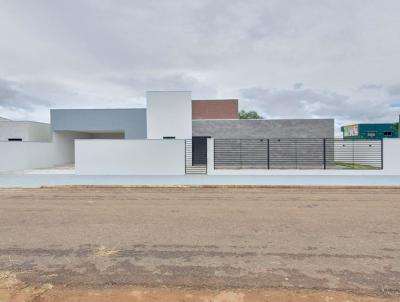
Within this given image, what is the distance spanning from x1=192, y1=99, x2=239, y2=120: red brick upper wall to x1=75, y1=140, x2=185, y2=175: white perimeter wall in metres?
14.0

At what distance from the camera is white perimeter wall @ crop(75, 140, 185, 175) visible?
52.7ft

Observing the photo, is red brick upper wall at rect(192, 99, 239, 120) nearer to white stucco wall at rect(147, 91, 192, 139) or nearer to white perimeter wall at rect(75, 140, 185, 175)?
white stucco wall at rect(147, 91, 192, 139)

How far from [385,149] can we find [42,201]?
56.5ft

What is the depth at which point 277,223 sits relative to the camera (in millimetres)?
6328

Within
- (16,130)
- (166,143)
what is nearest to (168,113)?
(166,143)

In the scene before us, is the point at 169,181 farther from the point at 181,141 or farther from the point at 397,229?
the point at 397,229

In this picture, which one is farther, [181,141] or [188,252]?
[181,141]

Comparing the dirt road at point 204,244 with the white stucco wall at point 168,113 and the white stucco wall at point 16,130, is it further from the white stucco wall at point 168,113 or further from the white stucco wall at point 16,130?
the white stucco wall at point 16,130

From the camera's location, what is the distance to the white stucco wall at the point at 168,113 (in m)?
22.0

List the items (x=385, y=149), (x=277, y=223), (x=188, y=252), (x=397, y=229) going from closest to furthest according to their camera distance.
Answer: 1. (x=188, y=252)
2. (x=397, y=229)
3. (x=277, y=223)
4. (x=385, y=149)

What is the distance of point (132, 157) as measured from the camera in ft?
53.2

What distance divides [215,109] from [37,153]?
57.1ft

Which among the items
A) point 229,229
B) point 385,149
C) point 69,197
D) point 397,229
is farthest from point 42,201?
point 385,149

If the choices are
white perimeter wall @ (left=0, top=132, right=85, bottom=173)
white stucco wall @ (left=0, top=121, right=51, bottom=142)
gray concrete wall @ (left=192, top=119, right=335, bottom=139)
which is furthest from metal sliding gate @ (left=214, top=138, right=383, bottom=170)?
white stucco wall @ (left=0, top=121, right=51, bottom=142)
